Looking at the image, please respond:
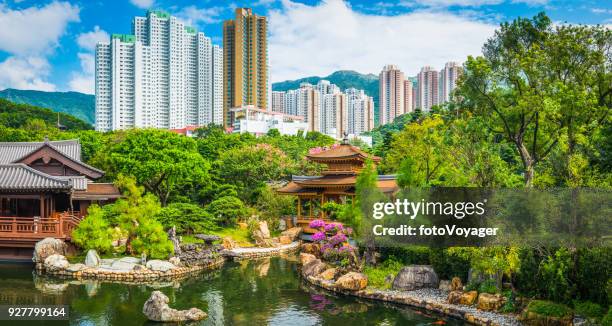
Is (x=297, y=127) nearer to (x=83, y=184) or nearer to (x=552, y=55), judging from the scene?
(x=83, y=184)

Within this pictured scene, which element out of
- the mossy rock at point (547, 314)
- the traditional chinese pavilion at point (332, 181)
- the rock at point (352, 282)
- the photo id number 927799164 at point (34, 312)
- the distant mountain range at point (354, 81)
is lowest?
the photo id number 927799164 at point (34, 312)

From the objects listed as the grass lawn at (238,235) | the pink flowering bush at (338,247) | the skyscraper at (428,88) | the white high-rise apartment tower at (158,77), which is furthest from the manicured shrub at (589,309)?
the skyscraper at (428,88)

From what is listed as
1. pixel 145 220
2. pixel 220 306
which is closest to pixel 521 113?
pixel 220 306

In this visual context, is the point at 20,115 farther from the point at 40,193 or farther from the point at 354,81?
the point at 354,81

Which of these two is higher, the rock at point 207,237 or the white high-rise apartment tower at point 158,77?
the white high-rise apartment tower at point 158,77

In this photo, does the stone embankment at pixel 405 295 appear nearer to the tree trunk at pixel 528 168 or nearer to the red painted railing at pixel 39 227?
the tree trunk at pixel 528 168

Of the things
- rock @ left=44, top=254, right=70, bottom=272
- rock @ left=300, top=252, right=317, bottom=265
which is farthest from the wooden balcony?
rock @ left=300, top=252, right=317, bottom=265

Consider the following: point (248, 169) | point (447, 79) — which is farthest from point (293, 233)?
point (447, 79)
